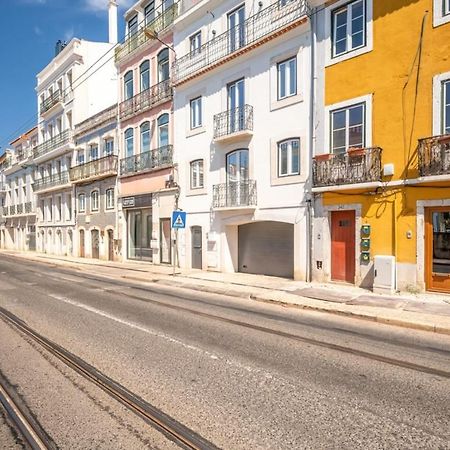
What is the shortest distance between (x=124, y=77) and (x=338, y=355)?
2384cm

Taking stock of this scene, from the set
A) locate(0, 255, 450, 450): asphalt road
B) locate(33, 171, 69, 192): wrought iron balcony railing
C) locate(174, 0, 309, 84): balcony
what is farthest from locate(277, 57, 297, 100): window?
locate(33, 171, 69, 192): wrought iron balcony railing

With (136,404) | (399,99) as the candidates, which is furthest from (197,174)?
(136,404)

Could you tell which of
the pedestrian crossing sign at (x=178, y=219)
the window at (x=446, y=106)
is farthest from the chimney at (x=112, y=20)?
the window at (x=446, y=106)

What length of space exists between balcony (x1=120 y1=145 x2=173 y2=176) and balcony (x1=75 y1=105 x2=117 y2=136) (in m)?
3.82

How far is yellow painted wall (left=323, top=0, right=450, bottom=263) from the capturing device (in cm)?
1069

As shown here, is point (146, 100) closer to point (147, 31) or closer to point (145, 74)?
point (145, 74)

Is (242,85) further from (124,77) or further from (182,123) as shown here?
(124,77)

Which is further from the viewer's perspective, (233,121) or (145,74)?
(145,74)

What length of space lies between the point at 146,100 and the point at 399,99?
1537 cm

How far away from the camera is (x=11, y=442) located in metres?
3.37

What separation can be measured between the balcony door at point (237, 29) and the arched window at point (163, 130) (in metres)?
5.79

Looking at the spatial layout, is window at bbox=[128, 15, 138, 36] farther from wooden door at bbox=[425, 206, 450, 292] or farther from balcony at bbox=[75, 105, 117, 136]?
wooden door at bbox=[425, 206, 450, 292]

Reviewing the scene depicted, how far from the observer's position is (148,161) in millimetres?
21719

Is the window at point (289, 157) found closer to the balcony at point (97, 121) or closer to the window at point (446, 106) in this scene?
the window at point (446, 106)
